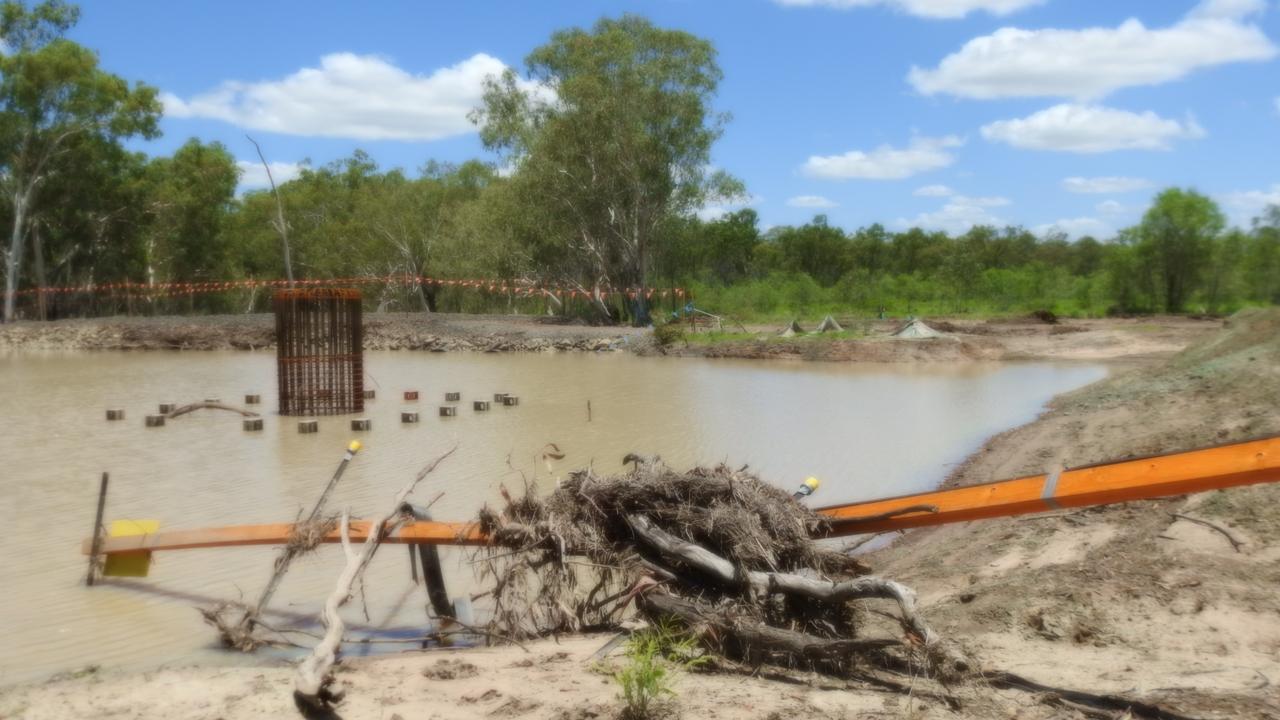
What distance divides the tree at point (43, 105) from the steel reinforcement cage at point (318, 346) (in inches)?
1127

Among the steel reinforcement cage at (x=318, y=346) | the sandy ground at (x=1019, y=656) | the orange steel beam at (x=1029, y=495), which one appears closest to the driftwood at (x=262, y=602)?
the orange steel beam at (x=1029, y=495)

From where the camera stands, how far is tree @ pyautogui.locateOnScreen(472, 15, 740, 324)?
38.6m

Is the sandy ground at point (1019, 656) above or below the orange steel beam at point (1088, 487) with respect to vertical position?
below

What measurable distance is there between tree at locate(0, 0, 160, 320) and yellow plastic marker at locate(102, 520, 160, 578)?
38.7m

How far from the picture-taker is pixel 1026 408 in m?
17.7

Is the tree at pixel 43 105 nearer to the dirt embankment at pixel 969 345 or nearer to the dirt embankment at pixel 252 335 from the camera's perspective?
the dirt embankment at pixel 252 335

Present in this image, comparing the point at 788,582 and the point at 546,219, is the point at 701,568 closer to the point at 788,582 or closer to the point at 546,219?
the point at 788,582

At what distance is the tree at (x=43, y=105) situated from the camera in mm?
38594

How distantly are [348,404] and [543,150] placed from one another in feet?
78.4

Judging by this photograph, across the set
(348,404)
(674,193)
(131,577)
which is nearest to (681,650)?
(131,577)

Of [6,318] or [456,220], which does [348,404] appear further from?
[456,220]

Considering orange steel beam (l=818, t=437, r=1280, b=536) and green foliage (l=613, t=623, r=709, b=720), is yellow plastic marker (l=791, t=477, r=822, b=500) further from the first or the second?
green foliage (l=613, t=623, r=709, b=720)

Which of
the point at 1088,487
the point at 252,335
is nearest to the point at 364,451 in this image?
the point at 1088,487

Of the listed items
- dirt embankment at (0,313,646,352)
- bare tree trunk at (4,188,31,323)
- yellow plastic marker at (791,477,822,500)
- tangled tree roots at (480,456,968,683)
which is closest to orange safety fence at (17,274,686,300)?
bare tree trunk at (4,188,31,323)
